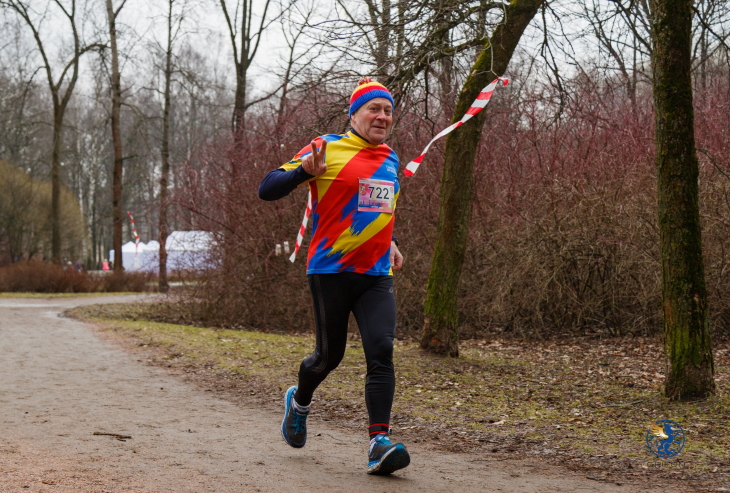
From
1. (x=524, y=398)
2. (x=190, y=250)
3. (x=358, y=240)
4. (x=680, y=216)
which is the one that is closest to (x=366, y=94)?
(x=358, y=240)

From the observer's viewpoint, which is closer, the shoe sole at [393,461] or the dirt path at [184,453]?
the dirt path at [184,453]

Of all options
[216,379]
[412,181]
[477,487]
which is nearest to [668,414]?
[477,487]

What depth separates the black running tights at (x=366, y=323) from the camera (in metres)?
4.35

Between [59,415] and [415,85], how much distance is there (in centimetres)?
551

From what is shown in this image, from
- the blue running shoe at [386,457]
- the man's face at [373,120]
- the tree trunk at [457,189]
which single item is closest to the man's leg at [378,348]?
the blue running shoe at [386,457]

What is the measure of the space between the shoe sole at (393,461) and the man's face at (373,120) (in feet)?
5.49

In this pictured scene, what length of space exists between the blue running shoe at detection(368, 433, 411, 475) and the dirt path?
7cm

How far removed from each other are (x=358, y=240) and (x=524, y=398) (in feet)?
11.5

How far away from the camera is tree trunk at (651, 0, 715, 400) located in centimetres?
633

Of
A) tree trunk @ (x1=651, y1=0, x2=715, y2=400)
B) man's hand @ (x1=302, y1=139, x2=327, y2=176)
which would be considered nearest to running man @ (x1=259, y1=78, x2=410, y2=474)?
man's hand @ (x1=302, y1=139, x2=327, y2=176)

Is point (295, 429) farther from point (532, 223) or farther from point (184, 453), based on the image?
point (532, 223)

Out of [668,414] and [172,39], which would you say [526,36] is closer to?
[668,414]

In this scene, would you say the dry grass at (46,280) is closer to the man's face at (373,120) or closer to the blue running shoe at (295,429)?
the blue running shoe at (295,429)

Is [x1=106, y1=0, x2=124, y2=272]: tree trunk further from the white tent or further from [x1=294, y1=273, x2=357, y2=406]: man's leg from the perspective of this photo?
[x1=294, y1=273, x2=357, y2=406]: man's leg
